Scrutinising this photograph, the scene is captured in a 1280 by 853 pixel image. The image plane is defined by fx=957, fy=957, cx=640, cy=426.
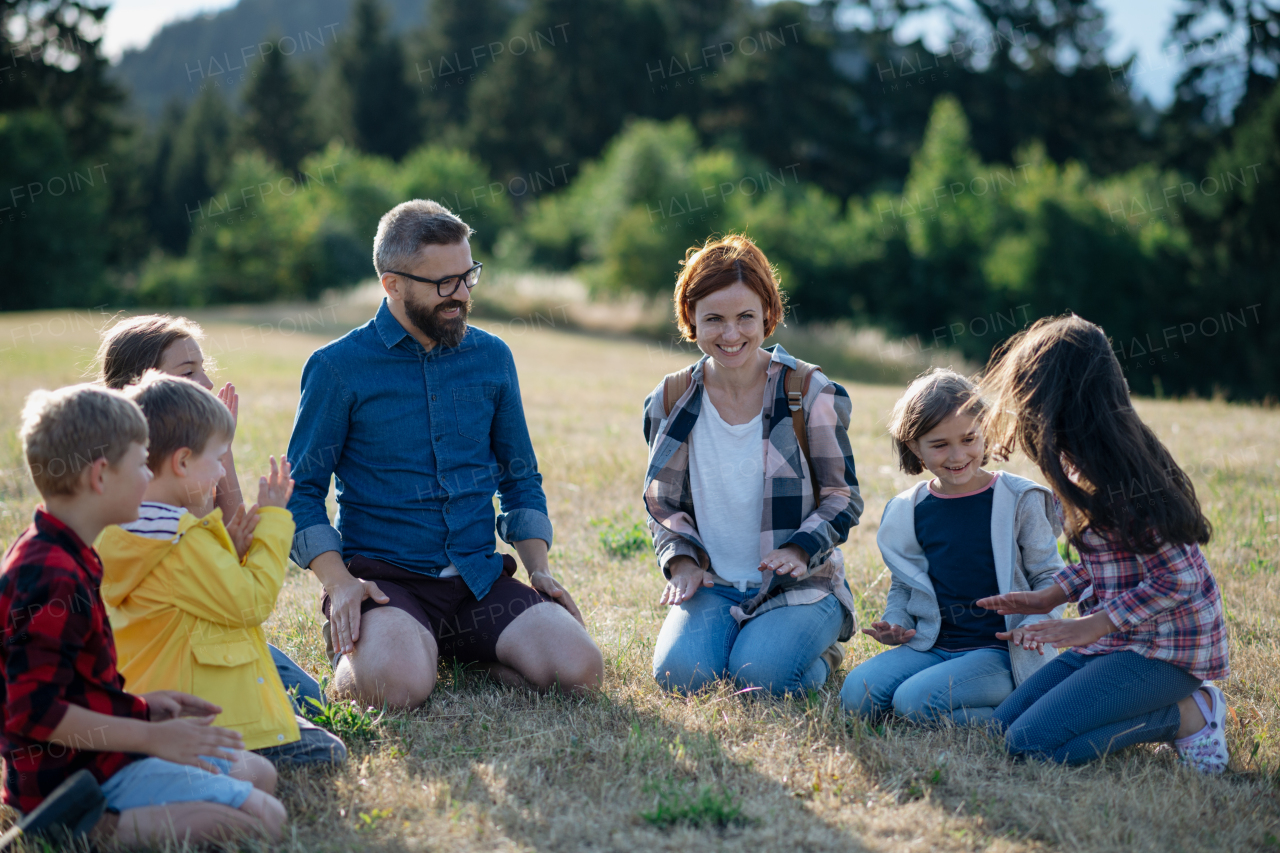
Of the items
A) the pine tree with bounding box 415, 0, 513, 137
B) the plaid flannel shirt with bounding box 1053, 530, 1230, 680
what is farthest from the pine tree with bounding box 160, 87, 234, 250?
the plaid flannel shirt with bounding box 1053, 530, 1230, 680

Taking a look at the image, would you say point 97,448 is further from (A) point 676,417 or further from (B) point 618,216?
(B) point 618,216

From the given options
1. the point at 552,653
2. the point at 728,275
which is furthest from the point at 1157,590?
the point at 552,653

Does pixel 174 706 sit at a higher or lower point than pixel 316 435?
lower

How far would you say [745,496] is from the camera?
4.18 metres

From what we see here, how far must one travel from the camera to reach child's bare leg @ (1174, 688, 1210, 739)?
129 inches

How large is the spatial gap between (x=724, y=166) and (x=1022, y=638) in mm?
31246

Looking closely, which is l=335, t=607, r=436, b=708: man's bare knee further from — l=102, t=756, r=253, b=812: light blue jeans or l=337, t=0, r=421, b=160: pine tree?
l=337, t=0, r=421, b=160: pine tree

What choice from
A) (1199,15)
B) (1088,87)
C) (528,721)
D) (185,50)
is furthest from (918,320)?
(185,50)

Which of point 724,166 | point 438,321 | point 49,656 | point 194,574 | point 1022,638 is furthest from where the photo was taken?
point 724,166

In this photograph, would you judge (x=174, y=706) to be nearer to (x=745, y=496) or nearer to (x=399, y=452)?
(x=399, y=452)

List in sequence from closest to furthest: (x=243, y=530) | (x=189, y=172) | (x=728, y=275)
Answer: (x=243, y=530) → (x=728, y=275) → (x=189, y=172)

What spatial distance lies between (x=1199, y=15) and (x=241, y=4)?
600 ft

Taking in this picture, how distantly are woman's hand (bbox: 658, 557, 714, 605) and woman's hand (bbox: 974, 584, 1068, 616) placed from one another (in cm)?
121

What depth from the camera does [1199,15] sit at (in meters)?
35.9
